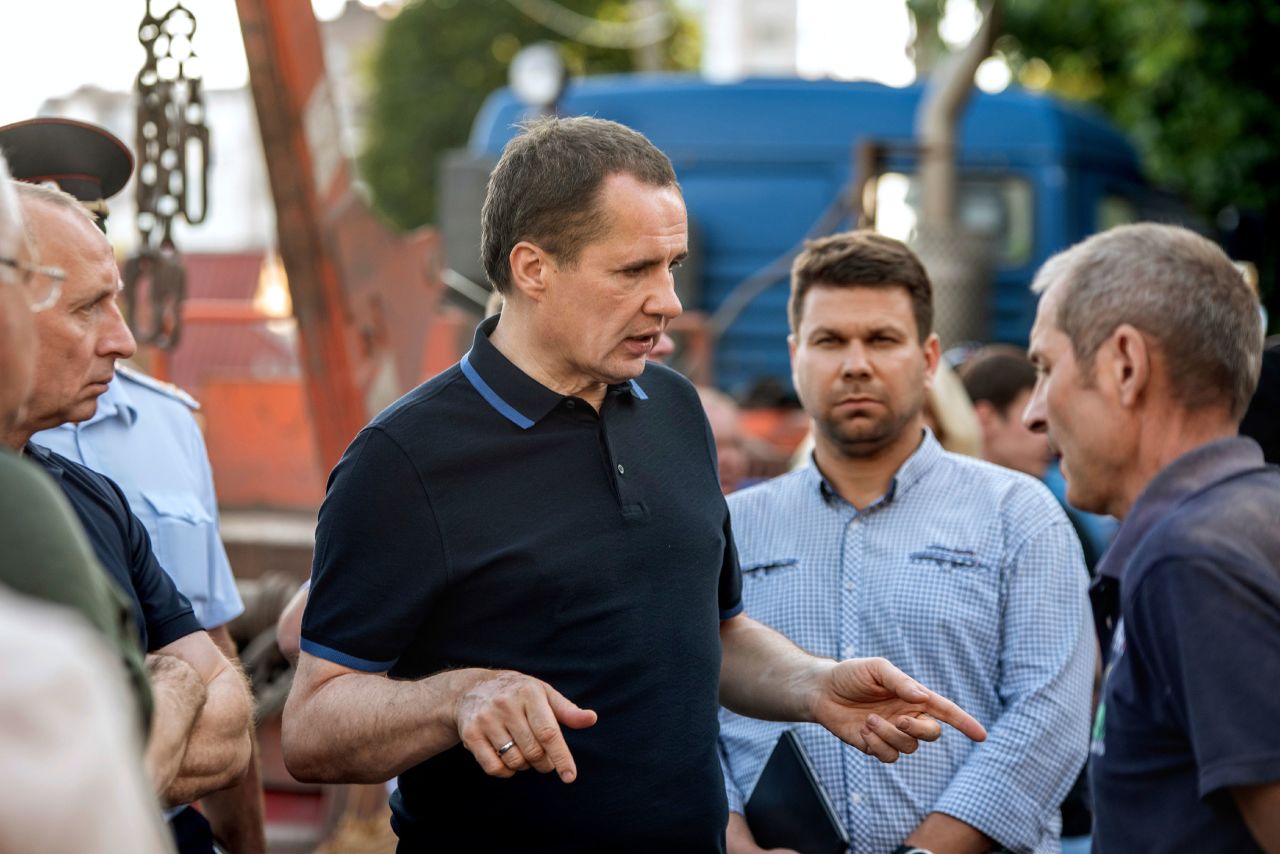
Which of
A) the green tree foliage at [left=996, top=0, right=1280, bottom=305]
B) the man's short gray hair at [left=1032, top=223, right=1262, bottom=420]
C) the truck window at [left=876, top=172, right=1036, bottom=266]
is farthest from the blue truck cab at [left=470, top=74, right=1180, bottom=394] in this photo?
the man's short gray hair at [left=1032, top=223, right=1262, bottom=420]

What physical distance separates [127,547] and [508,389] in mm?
659

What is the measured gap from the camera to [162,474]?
9.81 ft

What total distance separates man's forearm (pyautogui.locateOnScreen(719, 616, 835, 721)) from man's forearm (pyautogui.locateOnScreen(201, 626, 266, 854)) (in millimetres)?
999

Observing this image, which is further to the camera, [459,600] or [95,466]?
[95,466]

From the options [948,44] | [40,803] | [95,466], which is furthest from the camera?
[948,44]

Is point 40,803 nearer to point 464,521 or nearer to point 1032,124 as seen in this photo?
point 464,521

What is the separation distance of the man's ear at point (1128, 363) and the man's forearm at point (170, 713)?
59.7 inches

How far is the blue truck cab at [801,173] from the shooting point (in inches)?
325

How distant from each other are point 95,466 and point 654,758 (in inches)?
52.3

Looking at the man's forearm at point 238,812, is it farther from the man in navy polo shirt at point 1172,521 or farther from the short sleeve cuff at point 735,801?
the man in navy polo shirt at point 1172,521

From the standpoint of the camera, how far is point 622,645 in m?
2.30

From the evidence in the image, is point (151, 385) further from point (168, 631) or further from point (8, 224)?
point (8, 224)

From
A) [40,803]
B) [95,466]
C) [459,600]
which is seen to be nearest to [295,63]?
[95,466]

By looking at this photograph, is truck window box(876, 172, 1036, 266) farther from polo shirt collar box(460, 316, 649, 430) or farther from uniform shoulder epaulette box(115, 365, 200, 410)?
polo shirt collar box(460, 316, 649, 430)
